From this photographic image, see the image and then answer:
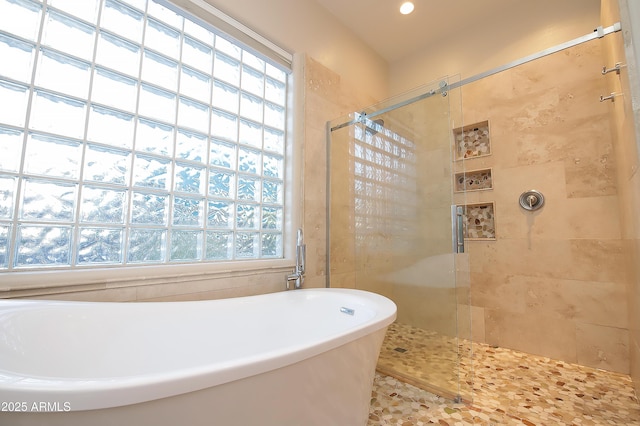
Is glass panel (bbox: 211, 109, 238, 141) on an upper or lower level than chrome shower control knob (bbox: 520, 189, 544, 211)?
upper

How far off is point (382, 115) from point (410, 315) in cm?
Answer: 151

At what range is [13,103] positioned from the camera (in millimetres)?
1130

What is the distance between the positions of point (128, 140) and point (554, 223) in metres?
2.77

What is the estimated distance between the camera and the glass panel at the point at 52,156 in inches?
45.8

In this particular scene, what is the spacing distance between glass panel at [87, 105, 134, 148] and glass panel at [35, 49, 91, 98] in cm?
10

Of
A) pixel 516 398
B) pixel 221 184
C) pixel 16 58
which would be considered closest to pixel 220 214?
pixel 221 184

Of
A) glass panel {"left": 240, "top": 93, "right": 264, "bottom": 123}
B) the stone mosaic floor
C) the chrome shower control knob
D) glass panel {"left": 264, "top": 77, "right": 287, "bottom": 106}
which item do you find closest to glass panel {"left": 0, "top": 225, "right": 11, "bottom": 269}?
Answer: glass panel {"left": 240, "top": 93, "right": 264, "bottom": 123}

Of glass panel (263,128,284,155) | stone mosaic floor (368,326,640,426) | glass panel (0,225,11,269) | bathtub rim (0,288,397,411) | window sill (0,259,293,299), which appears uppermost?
glass panel (263,128,284,155)

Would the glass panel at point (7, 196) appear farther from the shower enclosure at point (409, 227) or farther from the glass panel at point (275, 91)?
the shower enclosure at point (409, 227)

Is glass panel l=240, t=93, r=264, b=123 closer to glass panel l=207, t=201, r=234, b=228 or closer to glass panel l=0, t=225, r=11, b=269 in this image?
glass panel l=207, t=201, r=234, b=228

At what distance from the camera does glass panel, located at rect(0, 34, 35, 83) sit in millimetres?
1118

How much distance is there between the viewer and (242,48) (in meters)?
1.86

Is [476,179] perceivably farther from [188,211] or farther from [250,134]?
[188,211]

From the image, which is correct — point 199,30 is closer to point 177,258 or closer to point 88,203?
point 88,203
